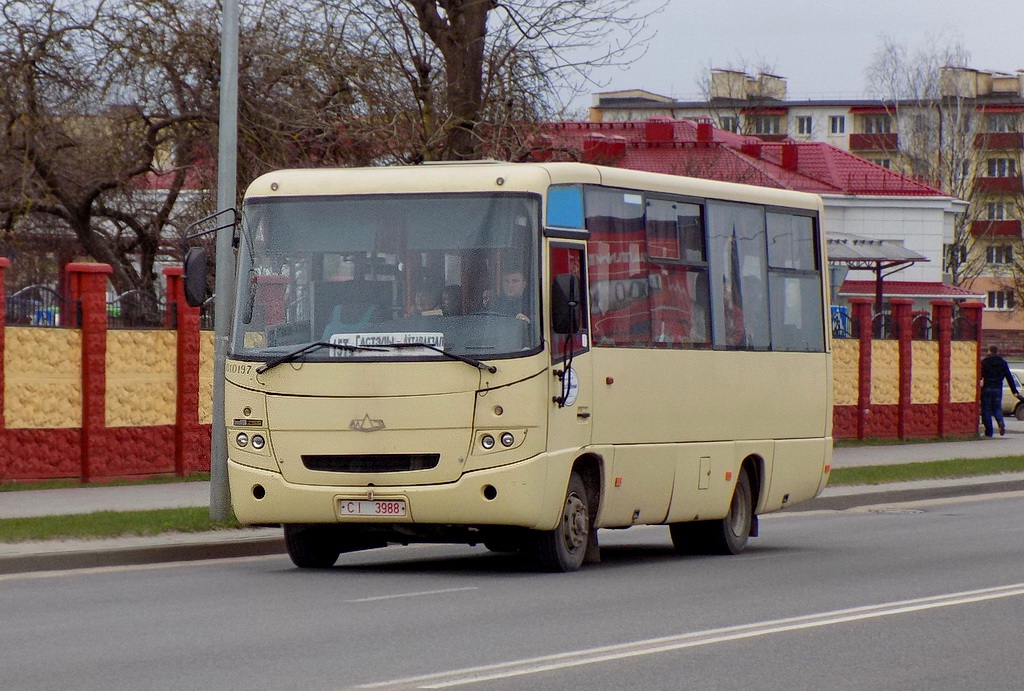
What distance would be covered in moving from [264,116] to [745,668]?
1978 centimetres

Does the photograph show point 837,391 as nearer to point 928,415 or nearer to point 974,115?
point 928,415

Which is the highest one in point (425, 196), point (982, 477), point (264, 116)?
point (264, 116)

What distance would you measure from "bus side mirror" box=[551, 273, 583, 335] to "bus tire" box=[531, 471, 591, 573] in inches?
46.6

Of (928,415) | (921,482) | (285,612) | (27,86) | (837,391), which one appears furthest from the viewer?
(928,415)

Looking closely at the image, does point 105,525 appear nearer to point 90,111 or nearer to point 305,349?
point 305,349

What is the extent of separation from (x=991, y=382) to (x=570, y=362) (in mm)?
28404

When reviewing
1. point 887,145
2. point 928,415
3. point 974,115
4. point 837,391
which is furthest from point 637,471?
point 887,145

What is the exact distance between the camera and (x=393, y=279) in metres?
13.1

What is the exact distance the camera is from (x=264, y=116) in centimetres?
2716

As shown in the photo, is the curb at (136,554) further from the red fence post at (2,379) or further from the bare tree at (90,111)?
the bare tree at (90,111)

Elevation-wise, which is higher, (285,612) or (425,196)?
(425,196)

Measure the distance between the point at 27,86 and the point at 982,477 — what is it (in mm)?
15711

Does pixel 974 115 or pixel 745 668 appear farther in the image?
pixel 974 115

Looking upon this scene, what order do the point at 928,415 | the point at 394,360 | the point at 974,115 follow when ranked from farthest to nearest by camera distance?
the point at 974,115
the point at 928,415
the point at 394,360
